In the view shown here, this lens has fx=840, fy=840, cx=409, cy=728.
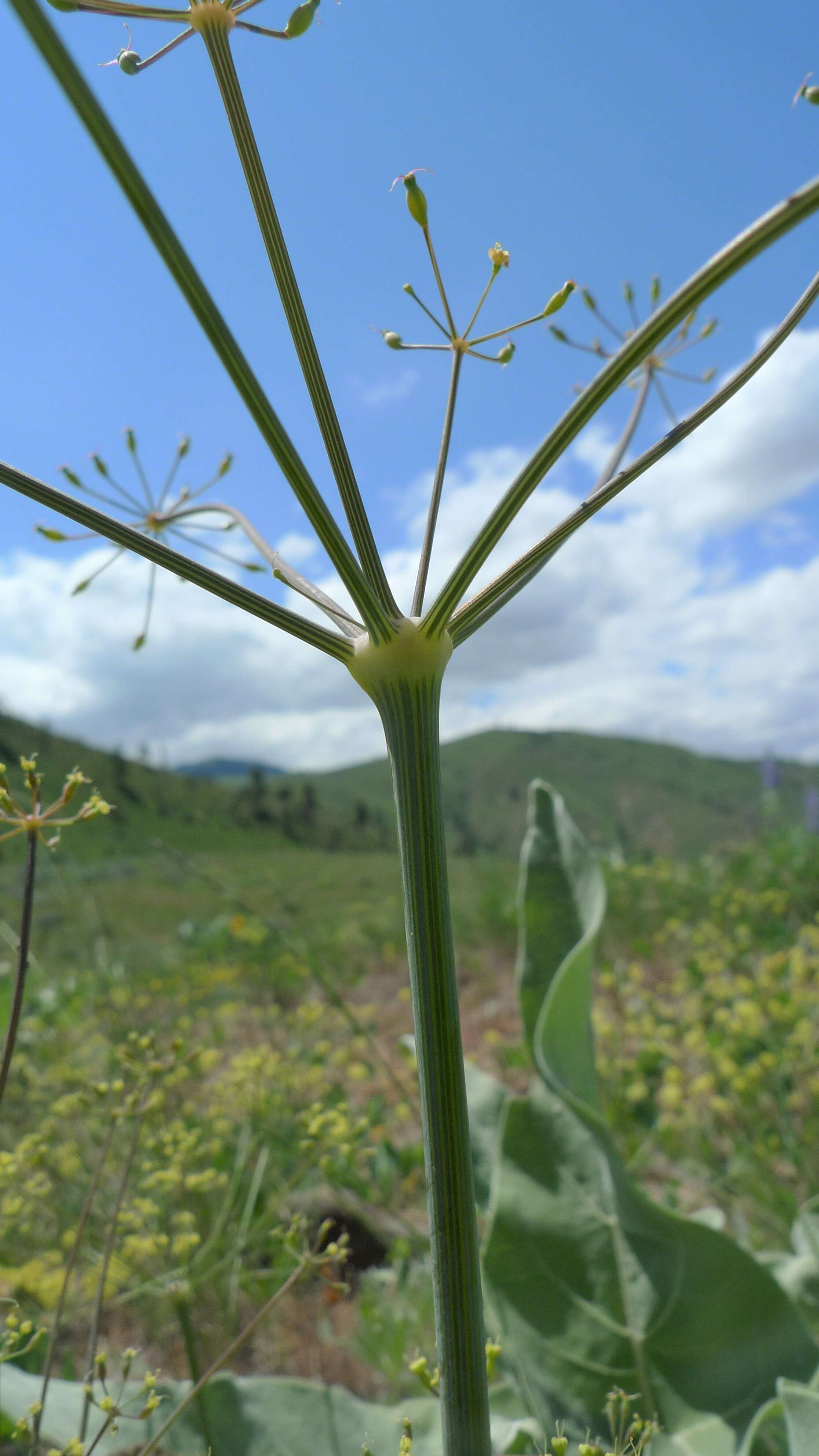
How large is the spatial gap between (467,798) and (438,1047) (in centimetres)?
8502

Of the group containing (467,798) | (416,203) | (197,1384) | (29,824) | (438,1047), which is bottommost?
(197,1384)

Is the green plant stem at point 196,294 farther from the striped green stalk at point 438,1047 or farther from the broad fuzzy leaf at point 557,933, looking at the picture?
the broad fuzzy leaf at point 557,933

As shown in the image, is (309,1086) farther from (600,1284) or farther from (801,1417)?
(801,1417)

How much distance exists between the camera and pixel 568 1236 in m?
1.15

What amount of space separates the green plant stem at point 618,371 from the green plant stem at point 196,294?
6 centimetres

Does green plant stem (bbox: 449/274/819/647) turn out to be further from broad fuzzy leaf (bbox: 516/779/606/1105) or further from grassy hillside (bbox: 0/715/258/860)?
broad fuzzy leaf (bbox: 516/779/606/1105)

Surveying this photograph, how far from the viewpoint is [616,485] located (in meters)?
0.67

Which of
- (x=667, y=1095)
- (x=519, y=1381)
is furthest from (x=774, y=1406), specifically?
(x=667, y=1095)

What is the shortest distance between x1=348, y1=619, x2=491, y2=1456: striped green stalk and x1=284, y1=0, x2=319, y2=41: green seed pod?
400 millimetres

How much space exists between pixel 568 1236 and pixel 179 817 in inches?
671

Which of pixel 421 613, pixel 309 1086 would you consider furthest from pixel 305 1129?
pixel 421 613

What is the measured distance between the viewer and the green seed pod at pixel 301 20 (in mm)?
549

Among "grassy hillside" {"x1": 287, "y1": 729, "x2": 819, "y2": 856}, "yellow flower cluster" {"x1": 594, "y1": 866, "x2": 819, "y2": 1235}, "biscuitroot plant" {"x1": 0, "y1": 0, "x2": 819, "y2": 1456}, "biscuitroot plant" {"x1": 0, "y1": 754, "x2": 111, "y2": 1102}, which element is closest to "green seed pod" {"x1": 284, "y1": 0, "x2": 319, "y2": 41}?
"biscuitroot plant" {"x1": 0, "y1": 0, "x2": 819, "y2": 1456}

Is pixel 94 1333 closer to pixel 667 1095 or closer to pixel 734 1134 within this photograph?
pixel 667 1095
